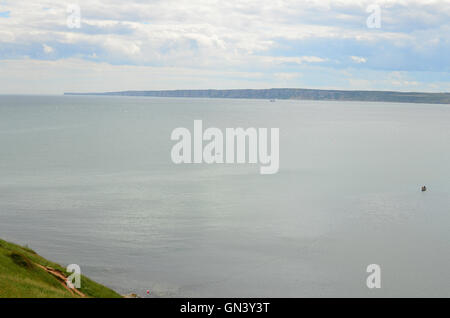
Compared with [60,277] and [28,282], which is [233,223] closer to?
[60,277]

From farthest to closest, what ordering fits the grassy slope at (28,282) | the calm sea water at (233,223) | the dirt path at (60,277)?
the calm sea water at (233,223), the dirt path at (60,277), the grassy slope at (28,282)

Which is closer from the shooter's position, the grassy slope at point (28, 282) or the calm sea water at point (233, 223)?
the grassy slope at point (28, 282)

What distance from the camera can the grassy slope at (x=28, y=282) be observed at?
2209cm

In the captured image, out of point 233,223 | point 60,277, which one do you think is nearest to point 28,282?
point 60,277

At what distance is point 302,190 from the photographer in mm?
70312

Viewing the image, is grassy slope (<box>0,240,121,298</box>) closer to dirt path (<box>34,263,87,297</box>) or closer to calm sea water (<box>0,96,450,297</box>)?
dirt path (<box>34,263,87,297</box>)

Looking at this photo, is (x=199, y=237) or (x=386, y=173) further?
(x=386, y=173)

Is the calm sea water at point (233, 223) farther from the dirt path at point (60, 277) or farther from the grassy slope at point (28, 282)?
the grassy slope at point (28, 282)

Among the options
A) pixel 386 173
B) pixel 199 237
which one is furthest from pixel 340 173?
pixel 199 237

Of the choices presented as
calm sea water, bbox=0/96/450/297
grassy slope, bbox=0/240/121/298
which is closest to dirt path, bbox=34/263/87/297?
grassy slope, bbox=0/240/121/298

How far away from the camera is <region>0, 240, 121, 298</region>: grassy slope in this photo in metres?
22.1

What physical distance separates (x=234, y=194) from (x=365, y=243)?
22571 millimetres

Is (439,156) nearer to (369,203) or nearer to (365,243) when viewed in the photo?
(369,203)

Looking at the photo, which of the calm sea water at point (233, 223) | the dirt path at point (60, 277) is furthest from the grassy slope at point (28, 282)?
the calm sea water at point (233, 223)
